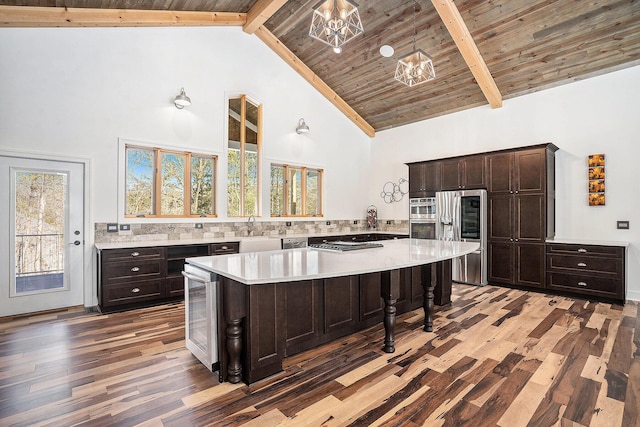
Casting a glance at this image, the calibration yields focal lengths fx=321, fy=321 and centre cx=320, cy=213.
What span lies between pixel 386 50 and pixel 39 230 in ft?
17.6

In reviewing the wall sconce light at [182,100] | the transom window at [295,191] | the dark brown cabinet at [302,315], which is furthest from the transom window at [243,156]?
the dark brown cabinet at [302,315]

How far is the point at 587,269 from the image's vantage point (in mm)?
4348

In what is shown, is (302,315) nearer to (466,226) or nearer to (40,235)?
(40,235)

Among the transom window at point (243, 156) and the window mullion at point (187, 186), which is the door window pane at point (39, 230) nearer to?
the window mullion at point (187, 186)

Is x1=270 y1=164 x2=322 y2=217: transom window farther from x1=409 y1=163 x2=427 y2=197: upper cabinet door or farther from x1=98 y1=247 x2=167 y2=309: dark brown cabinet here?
x1=98 y1=247 x2=167 y2=309: dark brown cabinet

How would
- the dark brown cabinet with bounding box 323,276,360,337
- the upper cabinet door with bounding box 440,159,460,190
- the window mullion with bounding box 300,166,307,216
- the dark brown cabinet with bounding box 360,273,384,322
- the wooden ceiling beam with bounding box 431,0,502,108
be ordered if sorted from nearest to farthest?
the dark brown cabinet with bounding box 323,276,360,337, the dark brown cabinet with bounding box 360,273,384,322, the wooden ceiling beam with bounding box 431,0,502,108, the upper cabinet door with bounding box 440,159,460,190, the window mullion with bounding box 300,166,307,216

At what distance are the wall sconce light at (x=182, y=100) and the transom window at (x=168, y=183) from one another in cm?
69

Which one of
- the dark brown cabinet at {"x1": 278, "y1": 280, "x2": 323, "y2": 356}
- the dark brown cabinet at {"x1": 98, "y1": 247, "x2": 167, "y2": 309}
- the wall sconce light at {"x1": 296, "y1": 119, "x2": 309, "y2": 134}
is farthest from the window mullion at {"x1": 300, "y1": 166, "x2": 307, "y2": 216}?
the dark brown cabinet at {"x1": 278, "y1": 280, "x2": 323, "y2": 356}

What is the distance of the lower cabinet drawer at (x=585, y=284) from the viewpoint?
415 cm

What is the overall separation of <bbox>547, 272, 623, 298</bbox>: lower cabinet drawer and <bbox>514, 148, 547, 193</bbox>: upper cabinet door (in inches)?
49.8

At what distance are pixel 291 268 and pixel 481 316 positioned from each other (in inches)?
105

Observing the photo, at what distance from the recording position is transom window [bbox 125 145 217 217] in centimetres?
450

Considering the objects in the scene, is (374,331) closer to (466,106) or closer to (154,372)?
(154,372)

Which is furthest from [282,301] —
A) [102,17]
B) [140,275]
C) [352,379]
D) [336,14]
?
[102,17]
